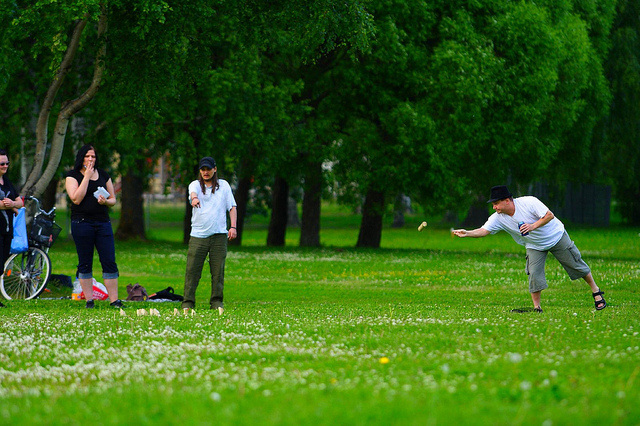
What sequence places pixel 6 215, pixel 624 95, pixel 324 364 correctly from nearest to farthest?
pixel 324 364, pixel 6 215, pixel 624 95

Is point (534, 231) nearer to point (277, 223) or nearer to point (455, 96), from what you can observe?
point (455, 96)

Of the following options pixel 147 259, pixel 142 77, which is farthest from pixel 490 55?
pixel 142 77

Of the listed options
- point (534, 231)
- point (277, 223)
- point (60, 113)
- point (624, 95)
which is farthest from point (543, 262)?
point (624, 95)

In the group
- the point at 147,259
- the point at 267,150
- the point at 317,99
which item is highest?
the point at 317,99

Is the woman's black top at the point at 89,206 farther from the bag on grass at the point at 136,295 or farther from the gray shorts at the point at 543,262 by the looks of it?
the gray shorts at the point at 543,262

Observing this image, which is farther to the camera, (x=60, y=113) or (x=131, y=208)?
(x=131, y=208)

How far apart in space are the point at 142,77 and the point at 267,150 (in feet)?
35.4

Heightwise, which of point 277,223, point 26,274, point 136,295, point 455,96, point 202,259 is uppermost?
point 455,96

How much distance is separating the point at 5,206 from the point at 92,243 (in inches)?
52.7

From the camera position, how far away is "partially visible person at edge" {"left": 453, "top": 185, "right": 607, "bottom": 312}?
1187 centimetres

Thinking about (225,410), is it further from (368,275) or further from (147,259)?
(147,259)

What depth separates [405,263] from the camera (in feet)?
81.7

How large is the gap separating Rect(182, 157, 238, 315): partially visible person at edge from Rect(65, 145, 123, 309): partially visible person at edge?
1.13 metres

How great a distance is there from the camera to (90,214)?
41.8ft
